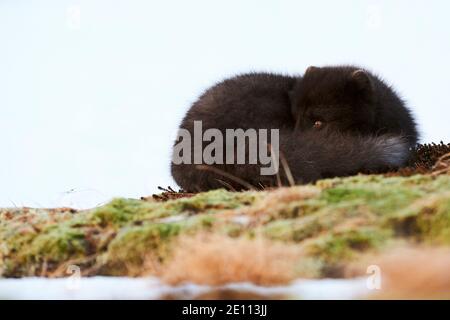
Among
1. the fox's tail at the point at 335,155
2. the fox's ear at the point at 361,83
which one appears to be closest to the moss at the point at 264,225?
the fox's tail at the point at 335,155

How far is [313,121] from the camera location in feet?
22.4

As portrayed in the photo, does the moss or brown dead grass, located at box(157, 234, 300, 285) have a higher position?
the moss

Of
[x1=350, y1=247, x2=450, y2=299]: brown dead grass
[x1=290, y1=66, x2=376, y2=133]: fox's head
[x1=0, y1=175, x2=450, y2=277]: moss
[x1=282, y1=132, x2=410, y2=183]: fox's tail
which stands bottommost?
[x1=350, y1=247, x2=450, y2=299]: brown dead grass

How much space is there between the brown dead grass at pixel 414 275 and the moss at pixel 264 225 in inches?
6.9

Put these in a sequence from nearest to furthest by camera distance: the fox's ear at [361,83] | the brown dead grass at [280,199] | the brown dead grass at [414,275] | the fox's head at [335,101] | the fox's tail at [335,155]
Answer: the brown dead grass at [414,275] < the brown dead grass at [280,199] < the fox's tail at [335,155] < the fox's head at [335,101] < the fox's ear at [361,83]

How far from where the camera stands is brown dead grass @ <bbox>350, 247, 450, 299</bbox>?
117 inches

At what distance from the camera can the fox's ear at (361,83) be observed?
7.13 meters

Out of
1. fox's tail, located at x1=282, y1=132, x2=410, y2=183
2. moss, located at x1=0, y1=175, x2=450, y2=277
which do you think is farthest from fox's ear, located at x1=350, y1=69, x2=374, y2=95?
moss, located at x1=0, y1=175, x2=450, y2=277

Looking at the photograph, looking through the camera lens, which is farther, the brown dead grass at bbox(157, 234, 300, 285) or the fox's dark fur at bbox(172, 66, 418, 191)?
the fox's dark fur at bbox(172, 66, 418, 191)

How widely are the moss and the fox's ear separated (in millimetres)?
2751

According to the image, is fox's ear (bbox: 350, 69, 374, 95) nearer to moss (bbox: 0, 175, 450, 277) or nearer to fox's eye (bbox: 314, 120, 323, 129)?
fox's eye (bbox: 314, 120, 323, 129)

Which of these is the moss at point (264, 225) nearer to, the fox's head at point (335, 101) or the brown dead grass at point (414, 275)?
the brown dead grass at point (414, 275)

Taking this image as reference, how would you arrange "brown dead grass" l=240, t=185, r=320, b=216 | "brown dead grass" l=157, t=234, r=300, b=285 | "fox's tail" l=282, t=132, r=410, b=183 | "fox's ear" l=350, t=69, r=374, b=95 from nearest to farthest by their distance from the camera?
"brown dead grass" l=157, t=234, r=300, b=285 < "brown dead grass" l=240, t=185, r=320, b=216 < "fox's tail" l=282, t=132, r=410, b=183 < "fox's ear" l=350, t=69, r=374, b=95

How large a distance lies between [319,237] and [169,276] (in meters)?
0.88
